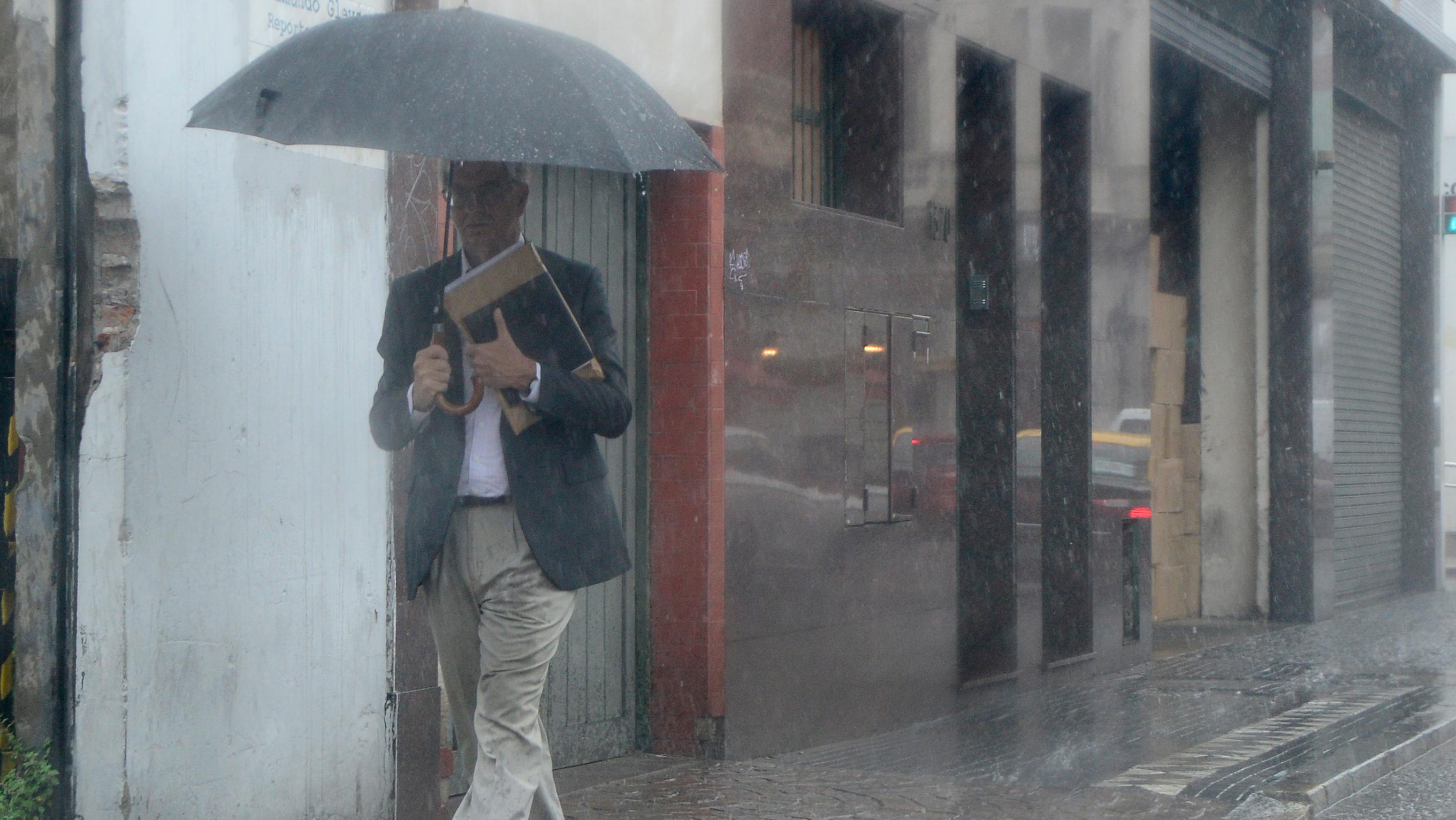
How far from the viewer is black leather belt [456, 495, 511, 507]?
4.14 meters

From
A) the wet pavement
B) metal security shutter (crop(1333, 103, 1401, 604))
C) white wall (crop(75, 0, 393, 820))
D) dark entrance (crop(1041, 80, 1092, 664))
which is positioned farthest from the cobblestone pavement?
metal security shutter (crop(1333, 103, 1401, 604))

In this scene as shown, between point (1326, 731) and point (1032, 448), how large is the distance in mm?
2608

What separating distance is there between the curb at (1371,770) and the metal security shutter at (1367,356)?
7795 millimetres

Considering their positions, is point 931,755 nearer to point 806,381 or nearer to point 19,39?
point 806,381

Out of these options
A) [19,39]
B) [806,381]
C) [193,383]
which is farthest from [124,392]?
[806,381]

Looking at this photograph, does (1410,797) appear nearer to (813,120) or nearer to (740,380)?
A: (740,380)

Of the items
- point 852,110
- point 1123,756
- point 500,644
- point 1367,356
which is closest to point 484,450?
point 500,644

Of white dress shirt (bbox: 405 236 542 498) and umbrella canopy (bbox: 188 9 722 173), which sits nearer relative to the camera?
umbrella canopy (bbox: 188 9 722 173)

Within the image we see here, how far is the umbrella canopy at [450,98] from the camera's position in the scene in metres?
3.79

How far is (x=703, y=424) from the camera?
723 cm

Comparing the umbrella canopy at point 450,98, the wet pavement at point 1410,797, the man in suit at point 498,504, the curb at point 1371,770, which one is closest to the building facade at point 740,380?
the umbrella canopy at point 450,98

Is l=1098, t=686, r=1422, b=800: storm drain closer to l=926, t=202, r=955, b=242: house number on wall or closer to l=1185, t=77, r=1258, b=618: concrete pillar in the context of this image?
l=926, t=202, r=955, b=242: house number on wall

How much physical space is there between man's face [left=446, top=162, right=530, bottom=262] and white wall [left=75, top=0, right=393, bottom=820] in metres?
1.19

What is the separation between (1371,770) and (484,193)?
5.21m
